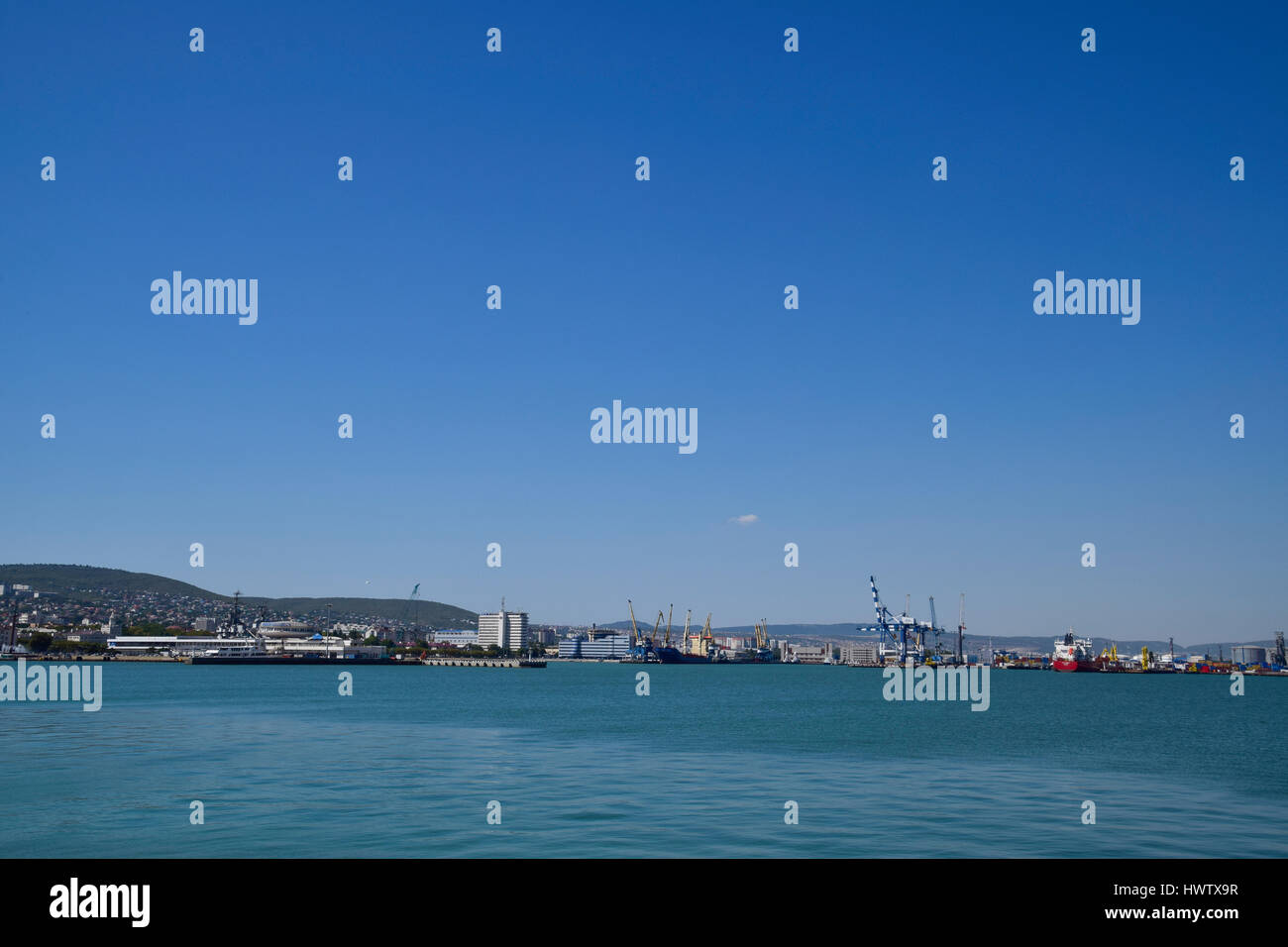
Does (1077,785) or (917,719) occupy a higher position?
(1077,785)

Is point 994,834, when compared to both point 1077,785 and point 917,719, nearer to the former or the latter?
point 1077,785

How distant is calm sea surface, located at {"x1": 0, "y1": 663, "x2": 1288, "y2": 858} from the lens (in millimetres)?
21734

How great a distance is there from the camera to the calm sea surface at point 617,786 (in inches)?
856

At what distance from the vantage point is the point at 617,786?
99.8ft

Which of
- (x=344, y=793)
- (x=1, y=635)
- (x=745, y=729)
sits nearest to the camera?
(x=344, y=793)
